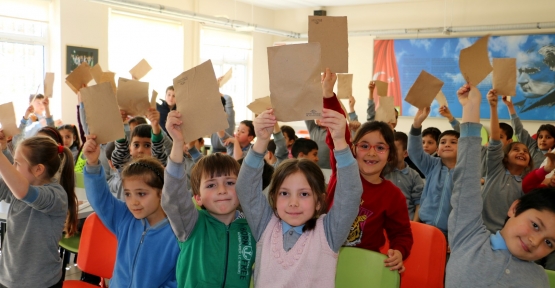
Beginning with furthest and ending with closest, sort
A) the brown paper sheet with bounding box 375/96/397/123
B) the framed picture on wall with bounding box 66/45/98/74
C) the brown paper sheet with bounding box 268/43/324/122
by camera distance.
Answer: the framed picture on wall with bounding box 66/45/98/74 → the brown paper sheet with bounding box 375/96/397/123 → the brown paper sheet with bounding box 268/43/324/122

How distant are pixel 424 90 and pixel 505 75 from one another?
0.36m

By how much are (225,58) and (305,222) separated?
8.15 meters

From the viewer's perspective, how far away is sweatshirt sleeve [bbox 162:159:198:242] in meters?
1.56

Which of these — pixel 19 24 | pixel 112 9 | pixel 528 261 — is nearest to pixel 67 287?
pixel 528 261

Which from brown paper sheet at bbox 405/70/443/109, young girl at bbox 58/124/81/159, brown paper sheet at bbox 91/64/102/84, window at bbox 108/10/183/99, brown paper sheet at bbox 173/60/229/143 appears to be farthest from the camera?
window at bbox 108/10/183/99

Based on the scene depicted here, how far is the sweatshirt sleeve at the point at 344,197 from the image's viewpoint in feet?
4.83

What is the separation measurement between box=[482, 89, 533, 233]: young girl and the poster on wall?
5080 mm

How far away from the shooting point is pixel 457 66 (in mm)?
8430

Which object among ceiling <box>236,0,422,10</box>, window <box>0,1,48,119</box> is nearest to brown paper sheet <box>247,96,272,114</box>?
window <box>0,1,48,119</box>

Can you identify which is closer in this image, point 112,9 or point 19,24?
point 19,24

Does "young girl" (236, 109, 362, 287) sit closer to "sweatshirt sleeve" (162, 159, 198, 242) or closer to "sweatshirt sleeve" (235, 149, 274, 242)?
"sweatshirt sleeve" (235, 149, 274, 242)

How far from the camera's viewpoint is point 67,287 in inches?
90.0

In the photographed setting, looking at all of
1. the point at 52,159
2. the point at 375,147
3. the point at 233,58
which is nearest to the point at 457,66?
the point at 233,58

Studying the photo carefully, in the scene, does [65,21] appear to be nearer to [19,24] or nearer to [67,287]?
[19,24]
